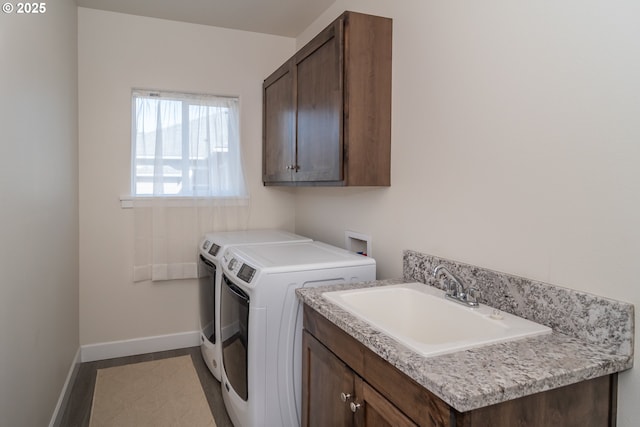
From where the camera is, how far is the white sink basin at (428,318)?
1.13 metres

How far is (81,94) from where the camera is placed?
2822 millimetres

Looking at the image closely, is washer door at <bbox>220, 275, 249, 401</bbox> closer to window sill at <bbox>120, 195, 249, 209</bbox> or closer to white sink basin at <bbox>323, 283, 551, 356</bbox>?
white sink basin at <bbox>323, 283, 551, 356</bbox>

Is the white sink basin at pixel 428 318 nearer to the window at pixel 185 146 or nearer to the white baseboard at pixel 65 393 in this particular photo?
the white baseboard at pixel 65 393

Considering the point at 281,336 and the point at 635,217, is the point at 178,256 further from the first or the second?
the point at 635,217

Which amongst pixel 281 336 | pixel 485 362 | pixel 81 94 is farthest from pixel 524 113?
pixel 81 94

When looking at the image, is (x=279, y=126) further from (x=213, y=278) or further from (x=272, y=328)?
(x=272, y=328)

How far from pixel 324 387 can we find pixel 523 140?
113 centimetres

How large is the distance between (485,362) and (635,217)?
0.55 metres

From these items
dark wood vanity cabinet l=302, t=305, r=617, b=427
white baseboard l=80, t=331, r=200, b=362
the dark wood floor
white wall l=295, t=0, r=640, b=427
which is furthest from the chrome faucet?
white baseboard l=80, t=331, r=200, b=362

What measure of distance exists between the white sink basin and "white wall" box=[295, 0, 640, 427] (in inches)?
7.7

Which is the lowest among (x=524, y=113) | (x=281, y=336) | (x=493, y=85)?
(x=281, y=336)

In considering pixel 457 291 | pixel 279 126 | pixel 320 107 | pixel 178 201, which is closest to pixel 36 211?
pixel 178 201

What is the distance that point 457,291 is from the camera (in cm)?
151

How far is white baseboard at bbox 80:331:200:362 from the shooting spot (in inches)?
115
